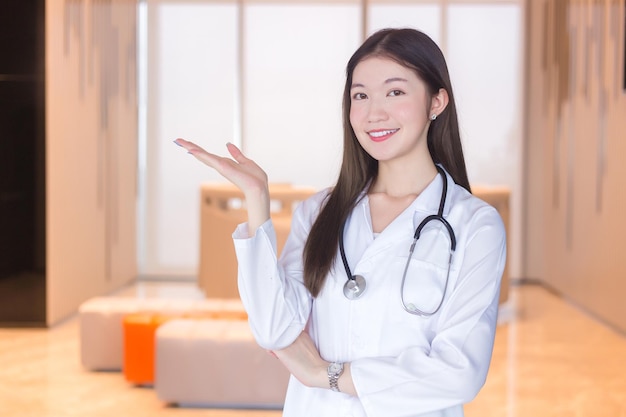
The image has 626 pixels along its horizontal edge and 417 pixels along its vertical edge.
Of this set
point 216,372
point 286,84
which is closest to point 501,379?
point 216,372

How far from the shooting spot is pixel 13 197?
698cm

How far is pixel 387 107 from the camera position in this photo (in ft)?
5.61

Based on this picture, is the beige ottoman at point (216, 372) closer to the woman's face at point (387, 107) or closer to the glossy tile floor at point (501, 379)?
the glossy tile floor at point (501, 379)

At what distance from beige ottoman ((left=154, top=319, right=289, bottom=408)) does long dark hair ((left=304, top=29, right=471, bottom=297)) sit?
3187 mm

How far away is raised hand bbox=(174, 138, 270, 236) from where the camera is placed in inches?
63.2

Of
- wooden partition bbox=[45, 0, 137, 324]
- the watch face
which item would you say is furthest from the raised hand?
wooden partition bbox=[45, 0, 137, 324]

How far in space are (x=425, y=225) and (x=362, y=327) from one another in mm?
219

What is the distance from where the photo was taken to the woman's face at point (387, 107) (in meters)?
1.71

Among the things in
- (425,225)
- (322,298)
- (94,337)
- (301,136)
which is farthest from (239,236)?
(301,136)

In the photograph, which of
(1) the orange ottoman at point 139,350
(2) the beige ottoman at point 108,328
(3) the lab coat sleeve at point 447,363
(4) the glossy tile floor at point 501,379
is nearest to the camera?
(3) the lab coat sleeve at point 447,363

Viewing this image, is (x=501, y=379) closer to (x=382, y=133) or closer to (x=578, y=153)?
(x=578, y=153)

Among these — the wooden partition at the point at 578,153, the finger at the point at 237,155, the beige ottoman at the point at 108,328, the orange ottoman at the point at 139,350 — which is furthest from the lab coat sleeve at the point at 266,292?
the wooden partition at the point at 578,153

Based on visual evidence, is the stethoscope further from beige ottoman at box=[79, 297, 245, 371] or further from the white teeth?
A: beige ottoman at box=[79, 297, 245, 371]

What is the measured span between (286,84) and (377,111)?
833cm
